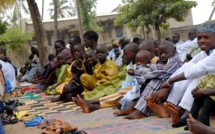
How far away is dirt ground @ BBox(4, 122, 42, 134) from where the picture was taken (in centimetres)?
424

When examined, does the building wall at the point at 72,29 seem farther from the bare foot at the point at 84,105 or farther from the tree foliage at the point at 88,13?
the bare foot at the point at 84,105

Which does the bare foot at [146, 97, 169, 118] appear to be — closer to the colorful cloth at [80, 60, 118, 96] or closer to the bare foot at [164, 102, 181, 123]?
the bare foot at [164, 102, 181, 123]

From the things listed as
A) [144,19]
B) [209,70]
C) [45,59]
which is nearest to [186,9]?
[144,19]

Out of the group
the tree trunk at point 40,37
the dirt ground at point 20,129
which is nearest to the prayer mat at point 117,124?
the dirt ground at point 20,129

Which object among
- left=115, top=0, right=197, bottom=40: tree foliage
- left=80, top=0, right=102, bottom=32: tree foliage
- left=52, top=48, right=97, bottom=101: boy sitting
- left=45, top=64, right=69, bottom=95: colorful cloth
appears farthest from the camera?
left=80, top=0, right=102, bottom=32: tree foliage

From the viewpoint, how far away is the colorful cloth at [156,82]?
403 centimetres

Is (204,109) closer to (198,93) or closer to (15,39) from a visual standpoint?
(198,93)

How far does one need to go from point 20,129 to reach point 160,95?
1.98 metres

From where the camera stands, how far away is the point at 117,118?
428 cm

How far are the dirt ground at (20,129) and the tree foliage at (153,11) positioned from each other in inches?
383

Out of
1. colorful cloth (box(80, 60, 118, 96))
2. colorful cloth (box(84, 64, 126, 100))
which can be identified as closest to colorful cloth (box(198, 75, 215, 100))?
colorful cloth (box(84, 64, 126, 100))

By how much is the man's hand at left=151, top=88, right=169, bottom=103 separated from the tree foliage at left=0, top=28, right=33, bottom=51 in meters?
18.3

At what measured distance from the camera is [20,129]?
447 centimetres

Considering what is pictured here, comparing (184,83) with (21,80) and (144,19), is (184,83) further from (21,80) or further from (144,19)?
(144,19)
